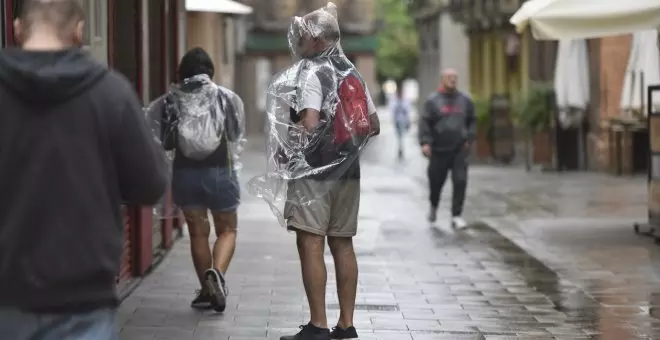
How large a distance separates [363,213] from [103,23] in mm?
7340

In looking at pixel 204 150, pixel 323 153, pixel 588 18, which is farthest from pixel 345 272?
pixel 588 18

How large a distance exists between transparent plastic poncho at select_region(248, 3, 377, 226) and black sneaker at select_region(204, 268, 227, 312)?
1121 mm

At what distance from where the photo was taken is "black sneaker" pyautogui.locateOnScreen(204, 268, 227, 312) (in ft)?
26.8

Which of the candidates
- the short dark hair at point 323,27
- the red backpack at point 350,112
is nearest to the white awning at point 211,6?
the short dark hair at point 323,27

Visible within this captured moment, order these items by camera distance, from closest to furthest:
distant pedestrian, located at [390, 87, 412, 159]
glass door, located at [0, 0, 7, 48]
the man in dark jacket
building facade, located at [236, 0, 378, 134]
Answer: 1. glass door, located at [0, 0, 7, 48]
2. the man in dark jacket
3. distant pedestrian, located at [390, 87, 412, 159]
4. building facade, located at [236, 0, 378, 134]

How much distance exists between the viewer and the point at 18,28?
145 inches

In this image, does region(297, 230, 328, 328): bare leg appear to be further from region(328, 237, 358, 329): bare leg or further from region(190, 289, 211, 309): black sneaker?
region(190, 289, 211, 309): black sneaker

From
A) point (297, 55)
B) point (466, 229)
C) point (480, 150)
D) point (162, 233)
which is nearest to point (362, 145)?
point (297, 55)

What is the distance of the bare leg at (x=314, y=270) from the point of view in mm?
7078

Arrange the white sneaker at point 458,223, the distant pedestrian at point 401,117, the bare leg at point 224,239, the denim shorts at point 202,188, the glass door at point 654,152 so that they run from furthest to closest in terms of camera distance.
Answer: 1. the distant pedestrian at point 401,117
2. the white sneaker at point 458,223
3. the glass door at point 654,152
4. the bare leg at point 224,239
5. the denim shorts at point 202,188

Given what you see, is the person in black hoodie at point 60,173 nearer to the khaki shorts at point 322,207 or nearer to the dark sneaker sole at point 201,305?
the khaki shorts at point 322,207

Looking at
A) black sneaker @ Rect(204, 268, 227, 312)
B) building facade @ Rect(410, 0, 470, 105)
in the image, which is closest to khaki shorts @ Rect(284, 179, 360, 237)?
black sneaker @ Rect(204, 268, 227, 312)

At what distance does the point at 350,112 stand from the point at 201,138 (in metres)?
1.43

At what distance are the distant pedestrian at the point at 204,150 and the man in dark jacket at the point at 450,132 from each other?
5560 mm
